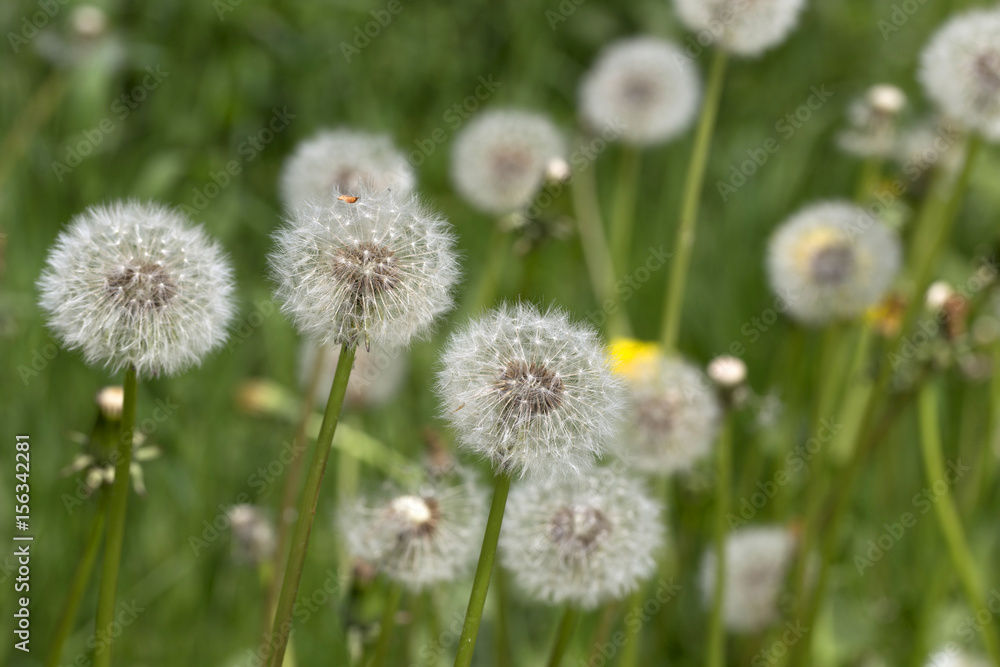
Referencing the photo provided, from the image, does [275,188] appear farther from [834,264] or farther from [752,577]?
[752,577]

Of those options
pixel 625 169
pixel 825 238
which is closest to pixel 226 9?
pixel 625 169

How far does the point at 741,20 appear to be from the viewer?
8.19 feet

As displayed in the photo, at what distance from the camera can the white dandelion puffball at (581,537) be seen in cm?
162

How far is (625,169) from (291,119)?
178 cm

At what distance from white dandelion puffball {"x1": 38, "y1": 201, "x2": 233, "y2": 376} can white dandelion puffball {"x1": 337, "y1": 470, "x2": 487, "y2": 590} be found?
435 millimetres

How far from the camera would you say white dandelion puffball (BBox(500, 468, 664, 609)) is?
1.62 metres

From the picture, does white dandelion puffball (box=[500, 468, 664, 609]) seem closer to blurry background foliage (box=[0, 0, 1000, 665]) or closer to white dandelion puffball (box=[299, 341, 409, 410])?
blurry background foliage (box=[0, 0, 1000, 665])

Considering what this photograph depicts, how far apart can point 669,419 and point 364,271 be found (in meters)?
1.34

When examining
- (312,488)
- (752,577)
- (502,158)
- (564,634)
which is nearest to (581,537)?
(564,634)

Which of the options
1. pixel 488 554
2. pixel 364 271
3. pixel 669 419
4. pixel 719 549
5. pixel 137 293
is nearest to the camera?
pixel 488 554

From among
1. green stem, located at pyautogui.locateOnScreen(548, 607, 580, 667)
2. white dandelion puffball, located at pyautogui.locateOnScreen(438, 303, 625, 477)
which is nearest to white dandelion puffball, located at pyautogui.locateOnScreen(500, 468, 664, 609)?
green stem, located at pyautogui.locateOnScreen(548, 607, 580, 667)

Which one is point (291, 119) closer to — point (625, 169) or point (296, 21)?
point (296, 21)

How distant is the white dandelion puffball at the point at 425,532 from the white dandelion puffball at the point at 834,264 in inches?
54.5

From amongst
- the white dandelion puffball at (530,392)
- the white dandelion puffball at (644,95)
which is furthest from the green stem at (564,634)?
the white dandelion puffball at (644,95)
